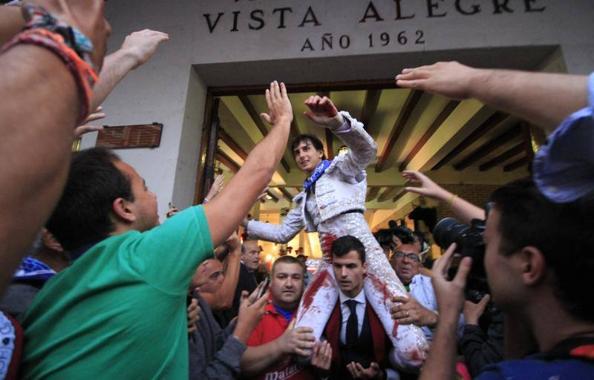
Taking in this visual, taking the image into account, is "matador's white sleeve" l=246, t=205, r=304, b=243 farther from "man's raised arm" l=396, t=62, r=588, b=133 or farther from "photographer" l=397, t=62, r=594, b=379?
"man's raised arm" l=396, t=62, r=588, b=133

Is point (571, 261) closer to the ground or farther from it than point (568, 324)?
farther from it

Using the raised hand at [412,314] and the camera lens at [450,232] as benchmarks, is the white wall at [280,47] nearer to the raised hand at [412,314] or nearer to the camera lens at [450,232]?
the raised hand at [412,314]

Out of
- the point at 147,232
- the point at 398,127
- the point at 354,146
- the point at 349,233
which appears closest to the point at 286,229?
the point at 349,233

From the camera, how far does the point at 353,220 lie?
7.07 ft

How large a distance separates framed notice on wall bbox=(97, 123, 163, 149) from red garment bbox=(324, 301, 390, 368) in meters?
2.06

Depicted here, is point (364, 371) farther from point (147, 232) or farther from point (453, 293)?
point (147, 232)

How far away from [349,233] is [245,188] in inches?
54.5

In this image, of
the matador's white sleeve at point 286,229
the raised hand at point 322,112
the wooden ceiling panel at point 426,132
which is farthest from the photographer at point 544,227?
the wooden ceiling panel at point 426,132

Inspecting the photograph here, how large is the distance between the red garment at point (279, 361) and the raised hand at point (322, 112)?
4.06 ft

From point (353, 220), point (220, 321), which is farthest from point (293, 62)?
point (220, 321)

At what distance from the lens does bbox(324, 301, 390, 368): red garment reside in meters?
1.89

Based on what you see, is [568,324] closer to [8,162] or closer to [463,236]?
[463,236]

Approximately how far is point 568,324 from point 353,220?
149cm

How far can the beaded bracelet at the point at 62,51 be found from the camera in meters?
0.37
